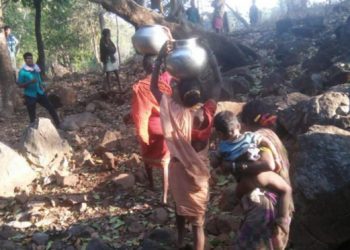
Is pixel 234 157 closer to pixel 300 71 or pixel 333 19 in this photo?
pixel 300 71

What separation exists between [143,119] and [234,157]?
209cm

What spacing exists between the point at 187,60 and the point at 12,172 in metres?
3.17

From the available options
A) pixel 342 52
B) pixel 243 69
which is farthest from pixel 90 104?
pixel 342 52

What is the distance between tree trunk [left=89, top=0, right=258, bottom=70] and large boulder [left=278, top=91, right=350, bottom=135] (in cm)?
511

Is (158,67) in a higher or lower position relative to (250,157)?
higher

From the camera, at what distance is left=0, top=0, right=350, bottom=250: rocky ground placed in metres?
3.45

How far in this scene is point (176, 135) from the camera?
3492 millimetres

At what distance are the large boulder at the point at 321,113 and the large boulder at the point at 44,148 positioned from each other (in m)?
3.20

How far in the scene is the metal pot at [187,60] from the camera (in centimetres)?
358

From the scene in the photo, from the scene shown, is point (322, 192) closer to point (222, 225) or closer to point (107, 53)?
point (222, 225)

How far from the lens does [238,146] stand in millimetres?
2842

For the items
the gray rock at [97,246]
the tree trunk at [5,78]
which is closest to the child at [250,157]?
the gray rock at [97,246]

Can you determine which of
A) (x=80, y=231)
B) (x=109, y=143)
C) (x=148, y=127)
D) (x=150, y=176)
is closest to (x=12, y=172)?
(x=109, y=143)

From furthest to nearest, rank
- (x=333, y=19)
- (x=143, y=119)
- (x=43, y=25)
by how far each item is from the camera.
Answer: (x=43, y=25) → (x=333, y=19) → (x=143, y=119)
